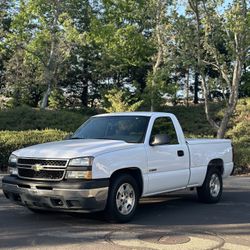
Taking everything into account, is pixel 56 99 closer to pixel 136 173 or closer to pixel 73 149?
pixel 136 173

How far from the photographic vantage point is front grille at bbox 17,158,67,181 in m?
7.50

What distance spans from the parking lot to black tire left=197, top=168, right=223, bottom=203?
0.23 meters

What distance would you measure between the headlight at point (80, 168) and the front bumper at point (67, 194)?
9 cm

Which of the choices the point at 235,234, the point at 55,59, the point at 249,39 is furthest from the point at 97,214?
the point at 55,59

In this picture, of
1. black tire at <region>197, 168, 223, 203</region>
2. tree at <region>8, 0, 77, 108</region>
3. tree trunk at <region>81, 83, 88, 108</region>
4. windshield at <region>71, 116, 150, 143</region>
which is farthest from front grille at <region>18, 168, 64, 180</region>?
tree trunk at <region>81, 83, 88, 108</region>

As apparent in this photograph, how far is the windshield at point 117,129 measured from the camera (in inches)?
338

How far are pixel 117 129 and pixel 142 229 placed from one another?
206 cm

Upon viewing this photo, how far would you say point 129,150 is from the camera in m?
8.01

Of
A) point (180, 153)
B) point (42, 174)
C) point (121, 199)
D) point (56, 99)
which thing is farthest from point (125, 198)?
point (56, 99)

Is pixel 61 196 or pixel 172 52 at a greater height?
pixel 172 52

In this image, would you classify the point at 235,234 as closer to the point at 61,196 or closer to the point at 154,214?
the point at 154,214

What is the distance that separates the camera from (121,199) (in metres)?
7.86

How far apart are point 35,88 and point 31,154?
106ft

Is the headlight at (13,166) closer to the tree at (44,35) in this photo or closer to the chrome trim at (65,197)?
the chrome trim at (65,197)
